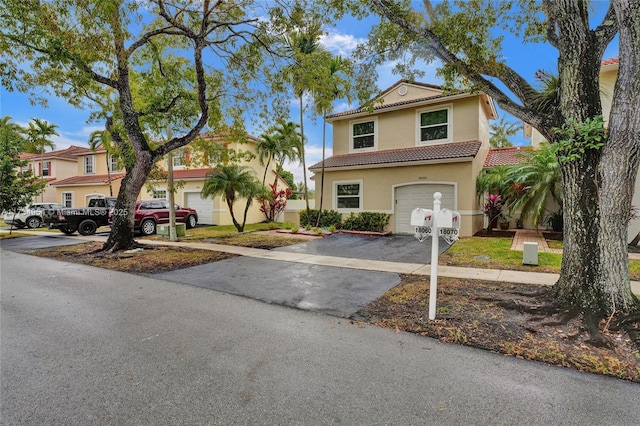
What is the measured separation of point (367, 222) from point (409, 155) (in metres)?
3.58

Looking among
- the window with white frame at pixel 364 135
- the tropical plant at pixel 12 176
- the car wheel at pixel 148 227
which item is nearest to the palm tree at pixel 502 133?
the window with white frame at pixel 364 135

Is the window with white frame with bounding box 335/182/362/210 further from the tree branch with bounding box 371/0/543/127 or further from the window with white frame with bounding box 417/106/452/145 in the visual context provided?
the tree branch with bounding box 371/0/543/127

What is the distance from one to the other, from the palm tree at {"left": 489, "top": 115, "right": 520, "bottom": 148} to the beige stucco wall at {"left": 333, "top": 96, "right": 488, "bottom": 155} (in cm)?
1607

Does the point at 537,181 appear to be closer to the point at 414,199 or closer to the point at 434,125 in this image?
the point at 414,199

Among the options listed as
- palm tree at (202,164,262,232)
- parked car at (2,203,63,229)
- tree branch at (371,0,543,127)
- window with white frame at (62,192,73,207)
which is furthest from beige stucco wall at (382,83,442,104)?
window with white frame at (62,192,73,207)

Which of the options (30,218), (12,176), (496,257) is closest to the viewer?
(496,257)

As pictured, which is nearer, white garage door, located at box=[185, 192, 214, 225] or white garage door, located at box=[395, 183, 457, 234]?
white garage door, located at box=[395, 183, 457, 234]

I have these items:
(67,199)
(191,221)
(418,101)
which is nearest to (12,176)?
(191,221)

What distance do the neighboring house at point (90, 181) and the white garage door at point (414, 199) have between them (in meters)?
20.9

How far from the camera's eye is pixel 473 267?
7715mm

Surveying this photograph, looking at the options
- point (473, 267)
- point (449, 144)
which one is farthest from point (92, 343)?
point (449, 144)

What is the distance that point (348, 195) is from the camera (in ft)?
52.6

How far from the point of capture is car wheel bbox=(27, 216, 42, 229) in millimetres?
21878

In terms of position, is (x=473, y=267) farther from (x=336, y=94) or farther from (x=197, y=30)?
(x=197, y=30)
